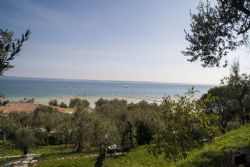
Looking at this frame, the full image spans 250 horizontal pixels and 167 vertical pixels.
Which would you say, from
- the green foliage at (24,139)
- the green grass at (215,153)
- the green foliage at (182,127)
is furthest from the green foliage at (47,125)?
the green grass at (215,153)

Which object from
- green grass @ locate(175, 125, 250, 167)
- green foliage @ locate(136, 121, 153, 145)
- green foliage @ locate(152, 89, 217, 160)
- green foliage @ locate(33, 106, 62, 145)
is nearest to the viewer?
green grass @ locate(175, 125, 250, 167)

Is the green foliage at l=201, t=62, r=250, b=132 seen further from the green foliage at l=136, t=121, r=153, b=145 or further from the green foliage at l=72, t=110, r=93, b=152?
the green foliage at l=72, t=110, r=93, b=152

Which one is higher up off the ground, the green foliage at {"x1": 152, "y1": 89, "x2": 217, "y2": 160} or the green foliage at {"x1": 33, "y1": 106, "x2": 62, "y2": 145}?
the green foliage at {"x1": 152, "y1": 89, "x2": 217, "y2": 160}

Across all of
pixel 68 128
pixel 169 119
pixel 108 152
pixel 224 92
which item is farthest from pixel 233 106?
pixel 169 119

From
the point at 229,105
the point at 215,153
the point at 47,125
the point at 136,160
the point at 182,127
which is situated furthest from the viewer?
the point at 47,125

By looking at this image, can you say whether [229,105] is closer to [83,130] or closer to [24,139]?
[83,130]

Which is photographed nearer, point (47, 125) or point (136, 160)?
point (136, 160)

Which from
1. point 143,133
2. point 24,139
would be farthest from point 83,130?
point 143,133

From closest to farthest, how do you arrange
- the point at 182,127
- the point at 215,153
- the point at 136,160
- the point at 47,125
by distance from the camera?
→ the point at 215,153 < the point at 182,127 < the point at 136,160 < the point at 47,125

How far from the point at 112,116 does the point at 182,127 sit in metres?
48.6

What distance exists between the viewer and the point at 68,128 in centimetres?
7325

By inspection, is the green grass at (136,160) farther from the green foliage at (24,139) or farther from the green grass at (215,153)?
the green grass at (215,153)


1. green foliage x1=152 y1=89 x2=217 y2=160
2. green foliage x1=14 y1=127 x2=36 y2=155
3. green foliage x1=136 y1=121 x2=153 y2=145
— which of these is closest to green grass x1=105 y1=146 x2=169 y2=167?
green foliage x1=136 y1=121 x2=153 y2=145

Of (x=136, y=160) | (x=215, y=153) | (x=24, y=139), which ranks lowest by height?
(x=24, y=139)
